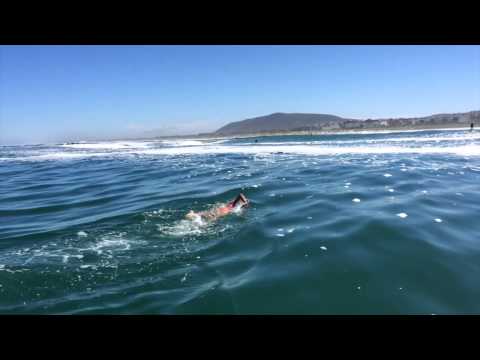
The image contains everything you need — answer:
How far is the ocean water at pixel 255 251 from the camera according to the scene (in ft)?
16.7

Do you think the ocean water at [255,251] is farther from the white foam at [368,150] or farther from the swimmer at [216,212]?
the white foam at [368,150]

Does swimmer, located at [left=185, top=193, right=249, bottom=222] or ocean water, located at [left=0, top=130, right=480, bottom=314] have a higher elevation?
swimmer, located at [left=185, top=193, right=249, bottom=222]

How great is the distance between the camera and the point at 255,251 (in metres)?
7.05

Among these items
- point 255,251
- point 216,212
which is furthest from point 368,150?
→ point 255,251

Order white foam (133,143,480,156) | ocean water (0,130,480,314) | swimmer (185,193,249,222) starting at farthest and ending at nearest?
white foam (133,143,480,156) → swimmer (185,193,249,222) → ocean water (0,130,480,314)

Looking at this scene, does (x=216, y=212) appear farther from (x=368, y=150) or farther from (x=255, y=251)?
(x=368, y=150)

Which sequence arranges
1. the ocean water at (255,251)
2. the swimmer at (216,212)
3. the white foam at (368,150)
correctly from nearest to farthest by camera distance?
the ocean water at (255,251) → the swimmer at (216,212) → the white foam at (368,150)

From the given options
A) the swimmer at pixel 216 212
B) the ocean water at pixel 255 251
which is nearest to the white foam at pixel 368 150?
the ocean water at pixel 255 251

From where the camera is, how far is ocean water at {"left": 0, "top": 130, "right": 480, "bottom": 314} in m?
5.08

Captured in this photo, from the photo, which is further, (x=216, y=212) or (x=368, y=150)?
(x=368, y=150)

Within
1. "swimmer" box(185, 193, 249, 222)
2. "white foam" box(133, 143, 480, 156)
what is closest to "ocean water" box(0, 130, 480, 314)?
"swimmer" box(185, 193, 249, 222)

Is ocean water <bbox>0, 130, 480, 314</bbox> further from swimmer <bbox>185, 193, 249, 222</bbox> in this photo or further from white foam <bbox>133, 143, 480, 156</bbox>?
white foam <bbox>133, 143, 480, 156</bbox>

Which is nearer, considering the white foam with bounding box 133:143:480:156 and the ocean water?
the ocean water
